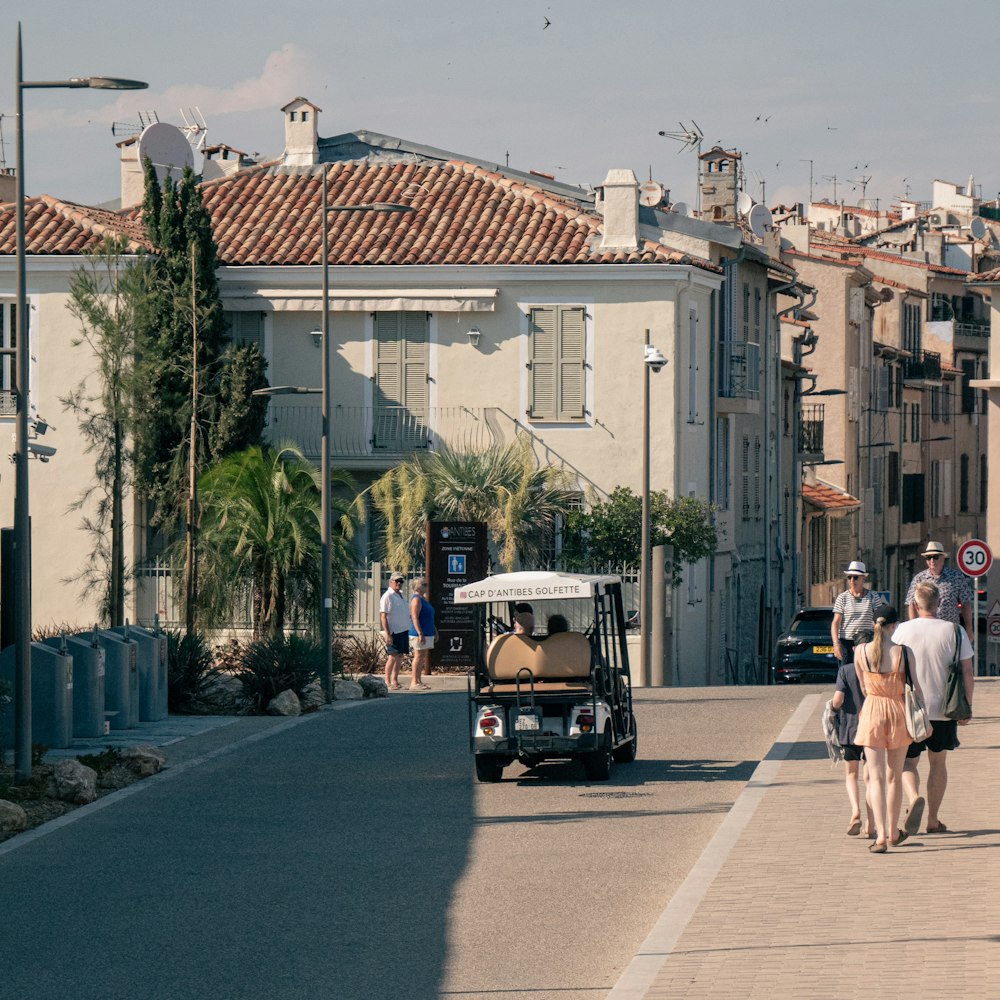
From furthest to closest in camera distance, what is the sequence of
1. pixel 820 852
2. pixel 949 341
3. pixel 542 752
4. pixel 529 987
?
pixel 949 341, pixel 542 752, pixel 820 852, pixel 529 987

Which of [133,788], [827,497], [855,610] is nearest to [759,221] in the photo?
[827,497]

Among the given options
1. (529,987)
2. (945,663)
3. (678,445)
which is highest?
(678,445)

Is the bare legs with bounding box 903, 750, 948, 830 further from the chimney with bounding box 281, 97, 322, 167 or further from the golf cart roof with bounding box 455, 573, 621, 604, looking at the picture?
the chimney with bounding box 281, 97, 322, 167

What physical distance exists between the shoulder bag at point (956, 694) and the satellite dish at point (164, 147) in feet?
110

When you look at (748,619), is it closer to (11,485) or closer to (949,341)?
(11,485)

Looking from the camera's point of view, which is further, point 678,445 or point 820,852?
point 678,445

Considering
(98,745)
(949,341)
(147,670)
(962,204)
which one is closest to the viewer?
(98,745)

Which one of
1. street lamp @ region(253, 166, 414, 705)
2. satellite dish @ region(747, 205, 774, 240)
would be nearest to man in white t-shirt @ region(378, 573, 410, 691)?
street lamp @ region(253, 166, 414, 705)

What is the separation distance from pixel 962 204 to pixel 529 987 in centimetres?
8761

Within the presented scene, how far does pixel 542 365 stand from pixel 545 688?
861 inches

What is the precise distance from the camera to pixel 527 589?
18.0 metres

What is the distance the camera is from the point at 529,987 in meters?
9.68

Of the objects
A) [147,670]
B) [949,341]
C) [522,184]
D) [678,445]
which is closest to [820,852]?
[147,670]

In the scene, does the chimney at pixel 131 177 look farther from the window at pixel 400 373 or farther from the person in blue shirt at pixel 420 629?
the person in blue shirt at pixel 420 629
